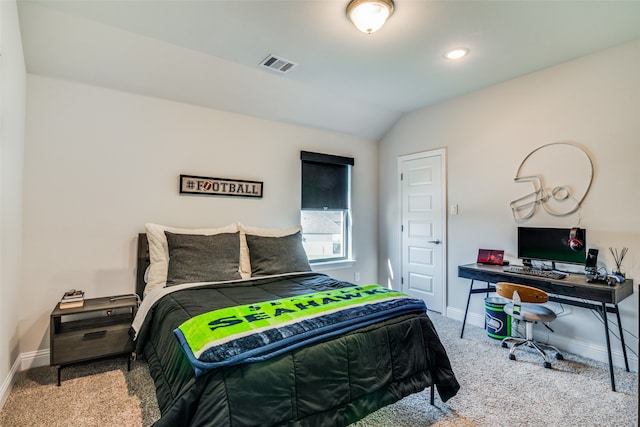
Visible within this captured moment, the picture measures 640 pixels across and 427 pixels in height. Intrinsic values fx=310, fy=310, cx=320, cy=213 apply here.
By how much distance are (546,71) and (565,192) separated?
1.21m

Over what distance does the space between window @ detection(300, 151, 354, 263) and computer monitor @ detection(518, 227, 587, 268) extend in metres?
2.16

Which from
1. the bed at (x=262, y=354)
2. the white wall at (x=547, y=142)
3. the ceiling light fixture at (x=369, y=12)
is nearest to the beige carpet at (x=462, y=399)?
the bed at (x=262, y=354)

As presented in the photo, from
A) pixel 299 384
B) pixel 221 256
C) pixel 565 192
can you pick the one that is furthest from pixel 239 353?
pixel 565 192

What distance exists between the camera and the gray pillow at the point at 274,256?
9.83 ft

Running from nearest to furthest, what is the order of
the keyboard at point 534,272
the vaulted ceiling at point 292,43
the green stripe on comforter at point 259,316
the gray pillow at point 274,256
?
the green stripe on comforter at point 259,316 → the vaulted ceiling at point 292,43 → the keyboard at point 534,272 → the gray pillow at point 274,256

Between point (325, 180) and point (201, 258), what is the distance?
2104 millimetres

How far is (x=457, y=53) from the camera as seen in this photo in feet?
9.09

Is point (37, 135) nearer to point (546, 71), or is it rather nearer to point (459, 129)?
point (459, 129)

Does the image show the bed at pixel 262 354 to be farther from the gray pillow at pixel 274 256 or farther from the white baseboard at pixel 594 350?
the white baseboard at pixel 594 350

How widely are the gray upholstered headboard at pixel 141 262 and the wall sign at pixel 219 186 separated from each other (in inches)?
24.1

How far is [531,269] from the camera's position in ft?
9.68

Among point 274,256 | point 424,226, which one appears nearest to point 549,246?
Answer: point 424,226

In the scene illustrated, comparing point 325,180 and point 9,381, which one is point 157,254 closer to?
point 9,381

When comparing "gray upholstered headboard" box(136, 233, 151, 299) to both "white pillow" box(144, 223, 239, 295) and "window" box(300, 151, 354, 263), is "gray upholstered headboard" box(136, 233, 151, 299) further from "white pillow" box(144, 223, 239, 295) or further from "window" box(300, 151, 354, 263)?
"window" box(300, 151, 354, 263)
